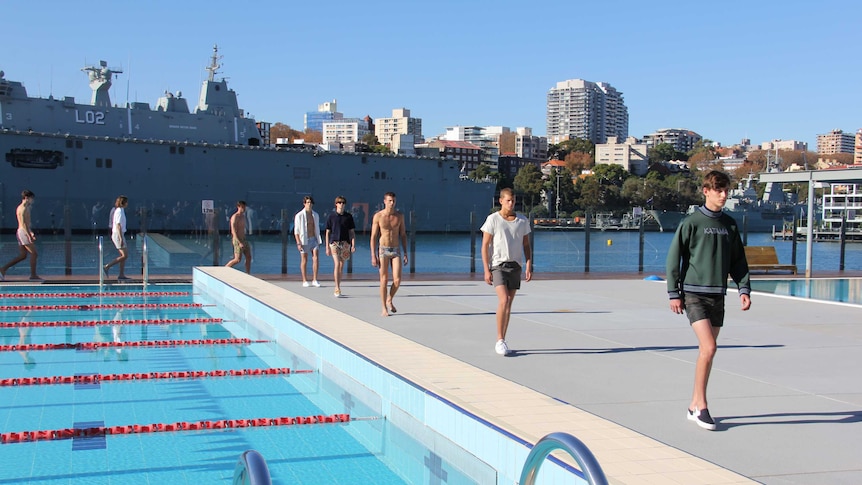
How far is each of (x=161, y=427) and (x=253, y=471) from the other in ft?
9.45

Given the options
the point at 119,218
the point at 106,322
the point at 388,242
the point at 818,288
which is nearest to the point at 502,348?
the point at 388,242

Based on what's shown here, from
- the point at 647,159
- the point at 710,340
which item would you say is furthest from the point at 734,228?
the point at 647,159

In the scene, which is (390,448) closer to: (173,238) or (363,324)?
(363,324)

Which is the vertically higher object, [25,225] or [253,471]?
[25,225]

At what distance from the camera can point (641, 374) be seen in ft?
19.4

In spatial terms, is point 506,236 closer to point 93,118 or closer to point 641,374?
point 641,374

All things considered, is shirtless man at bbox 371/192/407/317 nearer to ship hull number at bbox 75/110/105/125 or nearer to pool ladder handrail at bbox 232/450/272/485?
pool ladder handrail at bbox 232/450/272/485

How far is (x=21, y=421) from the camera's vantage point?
16.6 feet

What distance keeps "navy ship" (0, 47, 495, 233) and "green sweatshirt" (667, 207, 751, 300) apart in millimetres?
34529

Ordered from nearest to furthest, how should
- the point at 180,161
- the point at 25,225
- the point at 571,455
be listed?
the point at 571,455, the point at 25,225, the point at 180,161

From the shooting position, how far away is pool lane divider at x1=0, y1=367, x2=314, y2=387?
20.1 ft

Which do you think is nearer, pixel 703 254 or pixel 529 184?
pixel 703 254

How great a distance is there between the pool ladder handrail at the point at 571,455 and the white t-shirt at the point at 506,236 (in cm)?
385

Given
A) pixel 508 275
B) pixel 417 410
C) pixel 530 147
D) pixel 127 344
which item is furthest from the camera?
pixel 530 147
